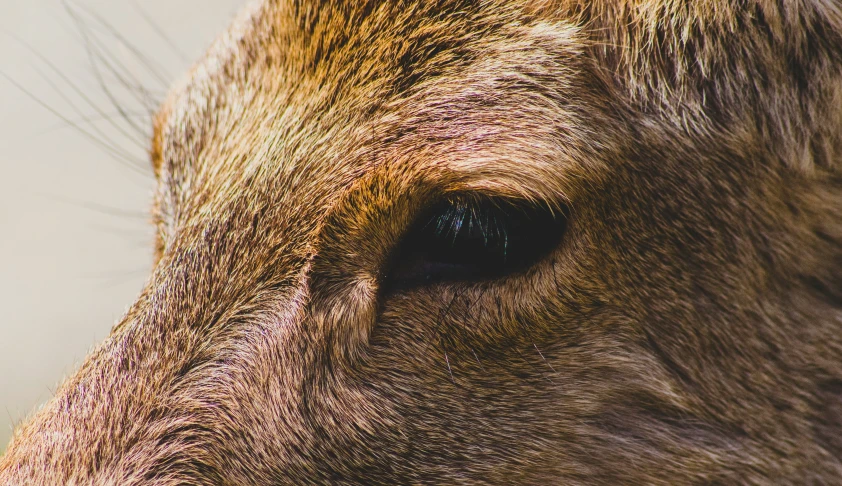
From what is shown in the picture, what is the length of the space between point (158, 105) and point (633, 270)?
2.44m

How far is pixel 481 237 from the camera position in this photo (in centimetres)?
255

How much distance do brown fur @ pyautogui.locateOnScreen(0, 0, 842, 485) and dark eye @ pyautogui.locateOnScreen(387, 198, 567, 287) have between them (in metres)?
0.05

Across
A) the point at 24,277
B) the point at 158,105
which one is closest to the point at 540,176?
the point at 158,105

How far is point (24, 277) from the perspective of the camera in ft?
28.4

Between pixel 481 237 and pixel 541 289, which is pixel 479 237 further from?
pixel 541 289

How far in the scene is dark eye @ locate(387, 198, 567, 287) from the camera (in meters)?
2.52

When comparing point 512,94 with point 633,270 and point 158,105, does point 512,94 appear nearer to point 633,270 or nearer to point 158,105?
point 633,270

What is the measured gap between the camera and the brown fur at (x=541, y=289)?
248cm

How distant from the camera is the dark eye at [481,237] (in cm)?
252

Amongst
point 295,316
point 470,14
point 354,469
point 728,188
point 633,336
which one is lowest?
point 354,469

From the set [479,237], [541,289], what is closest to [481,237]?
[479,237]

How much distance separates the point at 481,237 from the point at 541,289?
0.70 ft

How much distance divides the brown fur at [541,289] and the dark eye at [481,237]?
0.15ft

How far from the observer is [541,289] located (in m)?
2.51
